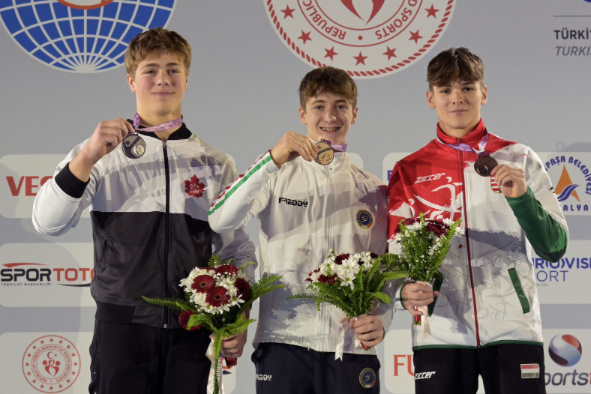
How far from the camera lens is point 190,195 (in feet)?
10.5

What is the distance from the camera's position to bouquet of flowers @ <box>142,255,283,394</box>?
2879 mm

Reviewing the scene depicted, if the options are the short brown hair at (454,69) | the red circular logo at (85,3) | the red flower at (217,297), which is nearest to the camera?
the red flower at (217,297)

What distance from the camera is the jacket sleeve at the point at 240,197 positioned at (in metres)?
3.02

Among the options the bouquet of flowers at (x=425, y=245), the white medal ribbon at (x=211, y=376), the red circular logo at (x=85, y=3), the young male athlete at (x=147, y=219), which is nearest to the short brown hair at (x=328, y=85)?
the young male athlete at (x=147, y=219)

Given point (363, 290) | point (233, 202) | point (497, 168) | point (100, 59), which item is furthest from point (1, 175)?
point (497, 168)

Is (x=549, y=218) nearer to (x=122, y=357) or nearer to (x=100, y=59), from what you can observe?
(x=122, y=357)

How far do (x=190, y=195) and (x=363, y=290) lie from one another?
0.87 m

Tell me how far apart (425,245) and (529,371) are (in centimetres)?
67

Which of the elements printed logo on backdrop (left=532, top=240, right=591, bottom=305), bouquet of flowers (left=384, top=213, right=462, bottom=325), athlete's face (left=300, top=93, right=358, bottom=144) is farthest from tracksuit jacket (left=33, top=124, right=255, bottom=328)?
printed logo on backdrop (left=532, top=240, right=591, bottom=305)

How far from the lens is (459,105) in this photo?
3.26 meters

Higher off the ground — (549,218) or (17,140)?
(17,140)

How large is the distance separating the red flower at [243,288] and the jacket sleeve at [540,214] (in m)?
1.14

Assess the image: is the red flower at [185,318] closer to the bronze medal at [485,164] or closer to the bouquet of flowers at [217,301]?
the bouquet of flowers at [217,301]

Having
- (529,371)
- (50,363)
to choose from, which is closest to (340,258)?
(529,371)
